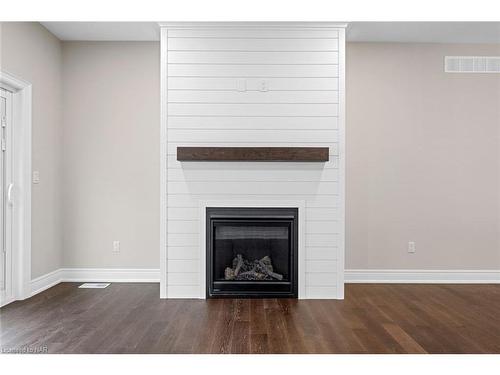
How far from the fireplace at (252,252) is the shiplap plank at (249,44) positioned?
60.3 inches

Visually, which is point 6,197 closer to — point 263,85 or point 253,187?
point 253,187

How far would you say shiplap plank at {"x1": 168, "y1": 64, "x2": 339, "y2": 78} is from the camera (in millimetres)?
4113

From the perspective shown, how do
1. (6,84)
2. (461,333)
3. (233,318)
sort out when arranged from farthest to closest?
(6,84)
(233,318)
(461,333)

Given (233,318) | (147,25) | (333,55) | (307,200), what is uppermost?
(147,25)

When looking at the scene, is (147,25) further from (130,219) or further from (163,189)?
(130,219)

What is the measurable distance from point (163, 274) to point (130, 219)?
1083 millimetres

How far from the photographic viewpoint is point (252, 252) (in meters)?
4.22

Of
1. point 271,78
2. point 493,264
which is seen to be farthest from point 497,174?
point 271,78

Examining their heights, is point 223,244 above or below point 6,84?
below

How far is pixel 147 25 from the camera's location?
4.33 meters

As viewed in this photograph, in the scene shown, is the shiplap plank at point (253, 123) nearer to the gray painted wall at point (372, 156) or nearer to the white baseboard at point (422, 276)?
the gray painted wall at point (372, 156)

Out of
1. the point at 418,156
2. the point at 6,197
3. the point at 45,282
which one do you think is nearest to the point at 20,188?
the point at 6,197

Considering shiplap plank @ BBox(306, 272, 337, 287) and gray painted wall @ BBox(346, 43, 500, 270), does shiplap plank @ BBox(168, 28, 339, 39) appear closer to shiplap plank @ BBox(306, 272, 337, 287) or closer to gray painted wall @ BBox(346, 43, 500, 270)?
gray painted wall @ BBox(346, 43, 500, 270)

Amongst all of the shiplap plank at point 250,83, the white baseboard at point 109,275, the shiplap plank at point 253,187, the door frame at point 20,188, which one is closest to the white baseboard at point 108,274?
the white baseboard at point 109,275
